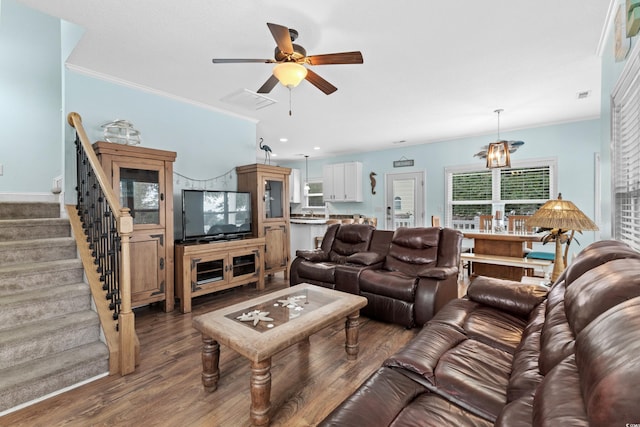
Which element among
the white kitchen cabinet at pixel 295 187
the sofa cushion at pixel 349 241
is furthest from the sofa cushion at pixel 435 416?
the white kitchen cabinet at pixel 295 187

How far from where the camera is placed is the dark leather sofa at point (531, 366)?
26.9 inches

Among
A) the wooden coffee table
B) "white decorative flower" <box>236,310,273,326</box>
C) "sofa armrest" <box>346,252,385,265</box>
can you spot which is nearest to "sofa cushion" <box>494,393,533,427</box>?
the wooden coffee table

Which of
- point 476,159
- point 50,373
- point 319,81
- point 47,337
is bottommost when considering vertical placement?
point 50,373

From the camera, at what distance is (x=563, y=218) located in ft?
7.54

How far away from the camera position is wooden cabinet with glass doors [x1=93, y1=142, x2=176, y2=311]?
3082 millimetres

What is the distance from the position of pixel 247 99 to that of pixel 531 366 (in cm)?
382

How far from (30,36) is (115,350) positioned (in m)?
4.01

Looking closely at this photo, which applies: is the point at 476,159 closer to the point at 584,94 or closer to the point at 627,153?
the point at 584,94

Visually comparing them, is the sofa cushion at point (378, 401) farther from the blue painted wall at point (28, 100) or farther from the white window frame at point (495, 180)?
the white window frame at point (495, 180)

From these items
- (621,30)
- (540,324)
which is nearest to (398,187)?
(621,30)

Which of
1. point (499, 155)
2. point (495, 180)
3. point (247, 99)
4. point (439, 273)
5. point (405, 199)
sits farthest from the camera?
point (405, 199)

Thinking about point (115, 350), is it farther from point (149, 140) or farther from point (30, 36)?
point (30, 36)

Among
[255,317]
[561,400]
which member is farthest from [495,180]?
[561,400]

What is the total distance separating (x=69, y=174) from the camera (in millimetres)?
3141
